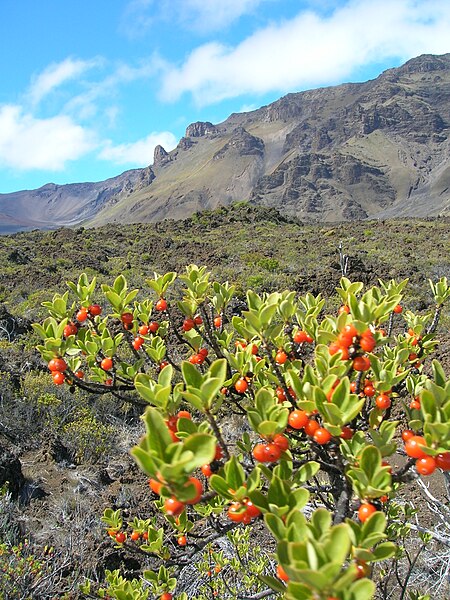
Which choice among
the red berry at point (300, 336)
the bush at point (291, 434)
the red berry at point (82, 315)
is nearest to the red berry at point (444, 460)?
the bush at point (291, 434)

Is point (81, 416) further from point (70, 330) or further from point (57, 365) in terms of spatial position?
point (57, 365)

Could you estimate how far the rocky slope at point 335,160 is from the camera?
3969 inches

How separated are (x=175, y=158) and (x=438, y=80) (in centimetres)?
10989

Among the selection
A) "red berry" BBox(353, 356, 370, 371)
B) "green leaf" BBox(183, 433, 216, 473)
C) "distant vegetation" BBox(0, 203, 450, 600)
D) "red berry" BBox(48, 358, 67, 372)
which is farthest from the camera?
"distant vegetation" BBox(0, 203, 450, 600)

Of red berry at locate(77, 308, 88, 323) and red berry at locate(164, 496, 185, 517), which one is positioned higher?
red berry at locate(77, 308, 88, 323)

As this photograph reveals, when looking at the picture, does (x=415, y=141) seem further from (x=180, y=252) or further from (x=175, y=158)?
(x=180, y=252)

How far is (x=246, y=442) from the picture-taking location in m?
1.47

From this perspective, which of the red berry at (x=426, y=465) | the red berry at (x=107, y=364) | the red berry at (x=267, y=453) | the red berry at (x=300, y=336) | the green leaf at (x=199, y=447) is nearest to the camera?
the green leaf at (x=199, y=447)

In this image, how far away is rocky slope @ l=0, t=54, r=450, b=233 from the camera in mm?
100812

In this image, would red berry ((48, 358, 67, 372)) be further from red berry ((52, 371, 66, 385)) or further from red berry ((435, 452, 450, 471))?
red berry ((435, 452, 450, 471))

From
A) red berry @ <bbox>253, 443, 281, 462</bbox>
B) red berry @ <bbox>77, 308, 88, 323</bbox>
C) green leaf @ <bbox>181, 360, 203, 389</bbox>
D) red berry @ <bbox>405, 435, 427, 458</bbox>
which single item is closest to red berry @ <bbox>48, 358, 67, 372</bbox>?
red berry @ <bbox>77, 308, 88, 323</bbox>

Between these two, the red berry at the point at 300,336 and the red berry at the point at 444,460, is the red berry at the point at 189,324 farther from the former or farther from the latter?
the red berry at the point at 444,460

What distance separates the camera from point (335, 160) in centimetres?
11469

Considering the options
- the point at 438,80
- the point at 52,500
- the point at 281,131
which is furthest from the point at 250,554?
A: the point at 438,80
